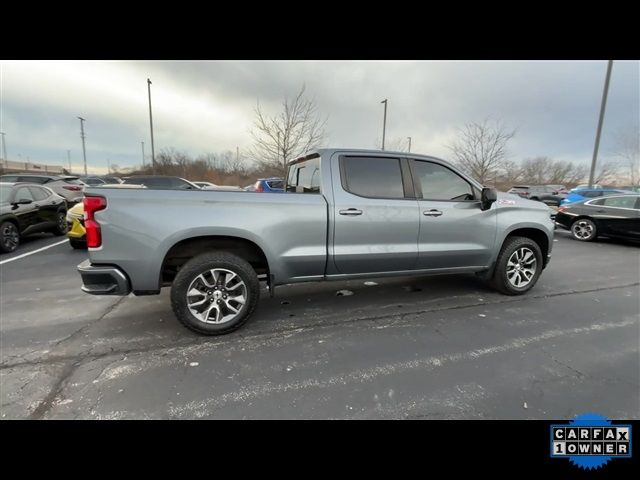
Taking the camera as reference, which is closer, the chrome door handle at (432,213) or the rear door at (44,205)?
the chrome door handle at (432,213)

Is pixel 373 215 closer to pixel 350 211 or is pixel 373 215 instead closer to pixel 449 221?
pixel 350 211

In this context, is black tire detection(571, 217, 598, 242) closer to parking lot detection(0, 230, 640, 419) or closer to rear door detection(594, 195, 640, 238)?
rear door detection(594, 195, 640, 238)

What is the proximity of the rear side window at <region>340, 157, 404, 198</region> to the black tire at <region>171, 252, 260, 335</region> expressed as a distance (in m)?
1.47

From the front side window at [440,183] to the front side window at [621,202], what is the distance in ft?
25.4

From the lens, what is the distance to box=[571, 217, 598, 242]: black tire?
361 inches

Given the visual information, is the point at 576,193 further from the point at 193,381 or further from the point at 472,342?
the point at 193,381

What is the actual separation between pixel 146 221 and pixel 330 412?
91.5 inches

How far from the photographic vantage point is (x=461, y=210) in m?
4.07

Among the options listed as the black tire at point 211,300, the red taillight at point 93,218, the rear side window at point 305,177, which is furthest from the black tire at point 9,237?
the rear side window at point 305,177

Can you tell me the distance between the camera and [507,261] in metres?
4.44

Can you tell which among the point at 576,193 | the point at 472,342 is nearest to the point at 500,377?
the point at 472,342

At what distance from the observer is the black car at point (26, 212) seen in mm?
7062

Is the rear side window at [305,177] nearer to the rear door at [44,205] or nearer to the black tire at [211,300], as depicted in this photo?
the black tire at [211,300]
